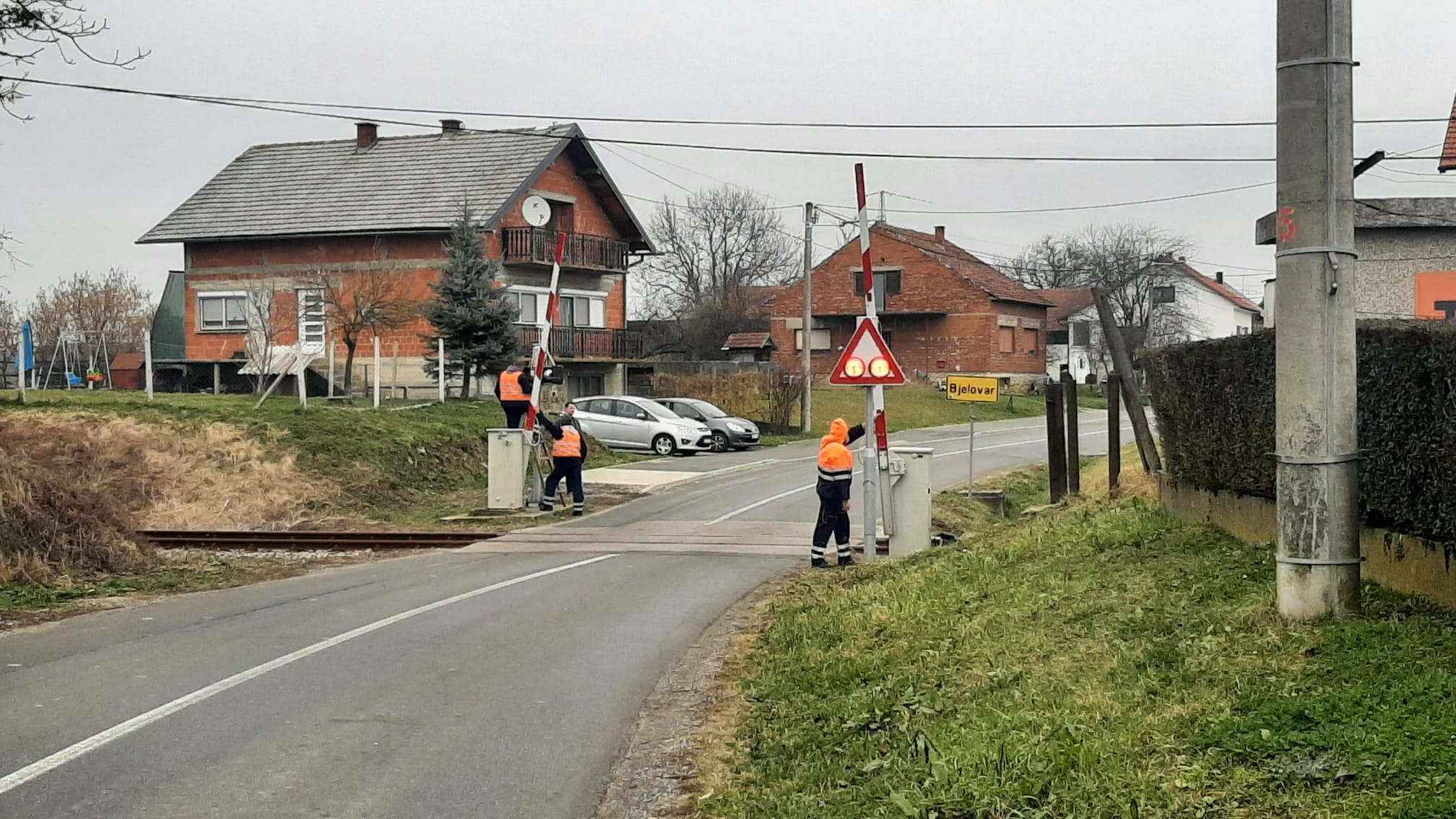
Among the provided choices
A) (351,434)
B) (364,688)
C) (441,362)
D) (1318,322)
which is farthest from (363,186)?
(1318,322)

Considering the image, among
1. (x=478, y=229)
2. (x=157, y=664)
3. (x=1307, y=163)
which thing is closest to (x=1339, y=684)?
(x=1307, y=163)

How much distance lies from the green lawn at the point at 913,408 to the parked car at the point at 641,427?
9.62 meters

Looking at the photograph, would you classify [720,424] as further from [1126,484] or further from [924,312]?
[924,312]

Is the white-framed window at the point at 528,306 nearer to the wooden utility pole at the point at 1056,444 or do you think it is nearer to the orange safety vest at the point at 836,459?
the wooden utility pole at the point at 1056,444

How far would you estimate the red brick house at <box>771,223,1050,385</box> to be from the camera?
6675 centimetres

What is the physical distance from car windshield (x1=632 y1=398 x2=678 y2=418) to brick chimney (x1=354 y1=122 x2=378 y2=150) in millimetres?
18967

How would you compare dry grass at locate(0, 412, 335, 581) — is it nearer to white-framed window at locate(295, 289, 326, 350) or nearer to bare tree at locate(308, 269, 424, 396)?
bare tree at locate(308, 269, 424, 396)

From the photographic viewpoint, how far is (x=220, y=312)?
152ft

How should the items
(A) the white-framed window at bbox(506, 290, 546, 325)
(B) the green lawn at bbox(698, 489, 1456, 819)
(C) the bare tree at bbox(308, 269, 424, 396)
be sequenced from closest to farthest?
(B) the green lawn at bbox(698, 489, 1456, 819)
(C) the bare tree at bbox(308, 269, 424, 396)
(A) the white-framed window at bbox(506, 290, 546, 325)

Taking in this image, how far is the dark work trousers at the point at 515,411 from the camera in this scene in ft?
69.4

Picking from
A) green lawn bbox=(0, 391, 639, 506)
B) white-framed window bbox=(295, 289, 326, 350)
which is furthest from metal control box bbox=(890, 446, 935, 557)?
white-framed window bbox=(295, 289, 326, 350)

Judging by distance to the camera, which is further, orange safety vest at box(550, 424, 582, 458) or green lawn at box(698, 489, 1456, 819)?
orange safety vest at box(550, 424, 582, 458)

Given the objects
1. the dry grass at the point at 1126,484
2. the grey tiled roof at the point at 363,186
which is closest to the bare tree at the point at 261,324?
the grey tiled roof at the point at 363,186

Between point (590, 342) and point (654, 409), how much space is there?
1315 centimetres
